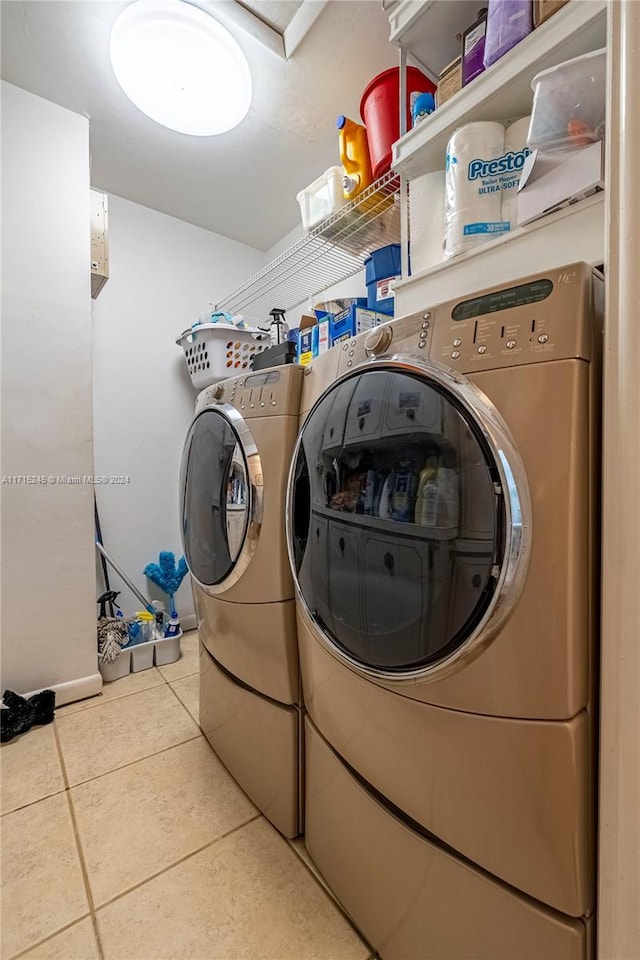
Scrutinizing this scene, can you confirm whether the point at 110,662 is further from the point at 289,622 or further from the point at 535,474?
the point at 535,474

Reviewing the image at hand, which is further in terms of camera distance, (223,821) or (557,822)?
(223,821)

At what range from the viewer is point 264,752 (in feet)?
3.51

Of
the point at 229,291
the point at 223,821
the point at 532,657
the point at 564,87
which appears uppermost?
the point at 229,291

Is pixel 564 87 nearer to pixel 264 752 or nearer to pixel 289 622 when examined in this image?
pixel 289 622

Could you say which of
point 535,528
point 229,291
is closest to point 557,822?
point 535,528

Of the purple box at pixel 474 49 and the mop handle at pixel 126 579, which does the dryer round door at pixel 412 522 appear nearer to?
the purple box at pixel 474 49

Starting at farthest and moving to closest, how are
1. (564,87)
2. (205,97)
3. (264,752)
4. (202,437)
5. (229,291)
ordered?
1. (229,291)
2. (205,97)
3. (202,437)
4. (264,752)
5. (564,87)

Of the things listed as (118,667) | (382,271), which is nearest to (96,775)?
(118,667)

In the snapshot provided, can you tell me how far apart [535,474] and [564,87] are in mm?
760

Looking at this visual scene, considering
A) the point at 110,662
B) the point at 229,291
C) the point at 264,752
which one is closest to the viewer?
the point at 264,752

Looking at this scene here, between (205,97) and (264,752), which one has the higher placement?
(205,97)

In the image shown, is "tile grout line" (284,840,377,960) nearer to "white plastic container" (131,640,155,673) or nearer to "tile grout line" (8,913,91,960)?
"tile grout line" (8,913,91,960)

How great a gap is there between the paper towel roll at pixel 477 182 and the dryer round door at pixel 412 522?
0.48 metres

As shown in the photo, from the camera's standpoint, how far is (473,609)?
55 centimetres
